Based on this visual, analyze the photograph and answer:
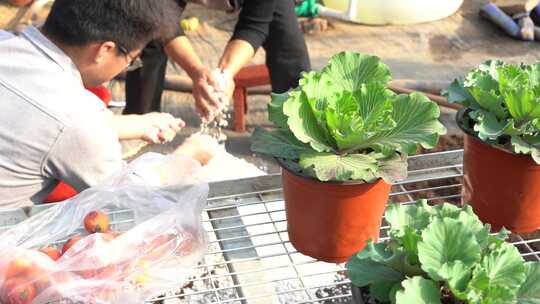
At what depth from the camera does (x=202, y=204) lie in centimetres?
137

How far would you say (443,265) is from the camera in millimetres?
931

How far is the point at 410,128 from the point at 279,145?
0.22 m

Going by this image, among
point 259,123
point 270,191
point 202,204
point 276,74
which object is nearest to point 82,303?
point 202,204

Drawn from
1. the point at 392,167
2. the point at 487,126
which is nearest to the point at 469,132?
the point at 487,126

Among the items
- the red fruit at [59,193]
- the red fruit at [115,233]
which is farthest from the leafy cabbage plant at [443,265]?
the red fruit at [59,193]

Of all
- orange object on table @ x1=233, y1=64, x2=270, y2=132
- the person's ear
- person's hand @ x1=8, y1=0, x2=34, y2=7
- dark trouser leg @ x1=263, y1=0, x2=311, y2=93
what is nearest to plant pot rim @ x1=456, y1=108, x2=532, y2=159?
the person's ear

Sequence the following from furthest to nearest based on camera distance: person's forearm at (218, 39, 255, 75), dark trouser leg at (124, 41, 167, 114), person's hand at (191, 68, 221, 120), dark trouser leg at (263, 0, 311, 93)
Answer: dark trouser leg at (124, 41, 167, 114), dark trouser leg at (263, 0, 311, 93), person's forearm at (218, 39, 255, 75), person's hand at (191, 68, 221, 120)

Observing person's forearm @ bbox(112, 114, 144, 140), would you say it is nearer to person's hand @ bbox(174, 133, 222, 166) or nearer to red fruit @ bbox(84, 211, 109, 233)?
person's hand @ bbox(174, 133, 222, 166)

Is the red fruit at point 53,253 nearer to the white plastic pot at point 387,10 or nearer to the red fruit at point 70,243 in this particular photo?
the red fruit at point 70,243

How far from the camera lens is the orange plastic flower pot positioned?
4.06ft

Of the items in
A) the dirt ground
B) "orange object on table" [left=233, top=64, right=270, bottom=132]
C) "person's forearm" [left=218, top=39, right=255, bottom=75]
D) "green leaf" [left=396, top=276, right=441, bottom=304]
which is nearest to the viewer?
"green leaf" [left=396, top=276, right=441, bottom=304]

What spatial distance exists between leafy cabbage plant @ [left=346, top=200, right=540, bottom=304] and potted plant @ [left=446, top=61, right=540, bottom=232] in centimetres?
22

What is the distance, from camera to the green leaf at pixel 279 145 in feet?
3.96

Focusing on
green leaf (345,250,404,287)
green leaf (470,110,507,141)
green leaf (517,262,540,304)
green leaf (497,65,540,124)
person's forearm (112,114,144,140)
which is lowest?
person's forearm (112,114,144,140)
